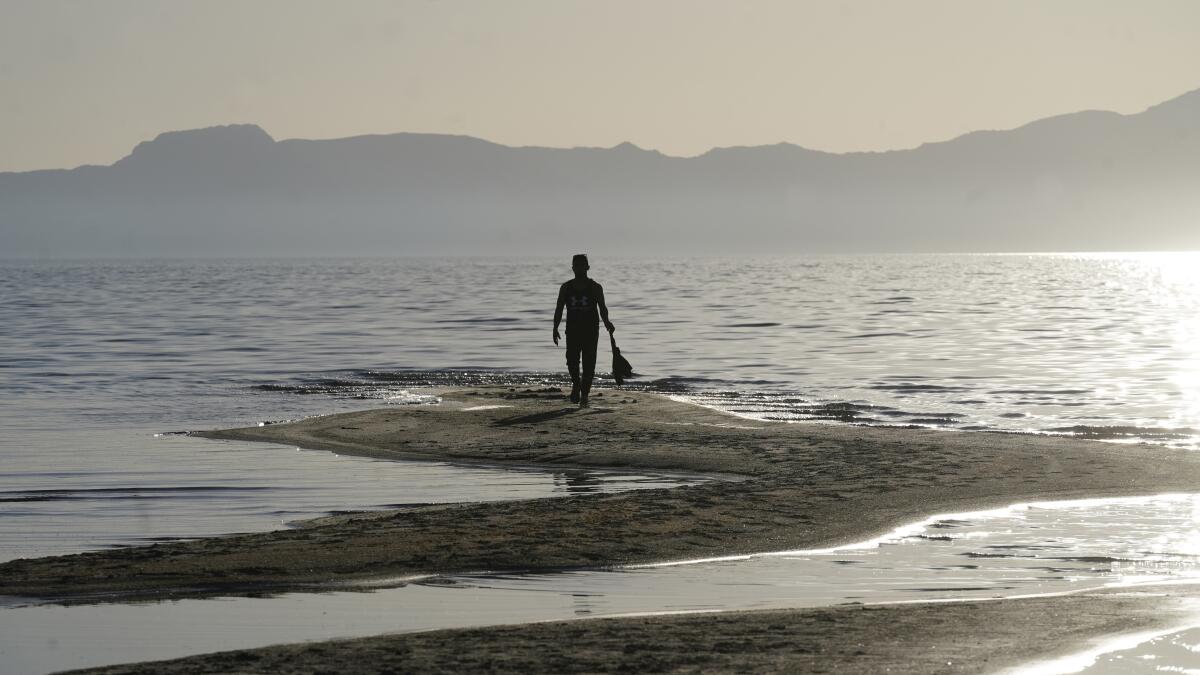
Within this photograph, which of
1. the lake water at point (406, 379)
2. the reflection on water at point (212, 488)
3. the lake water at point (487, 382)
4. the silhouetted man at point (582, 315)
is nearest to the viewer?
the lake water at point (487, 382)

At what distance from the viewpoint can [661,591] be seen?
31.4 feet

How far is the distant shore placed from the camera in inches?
377

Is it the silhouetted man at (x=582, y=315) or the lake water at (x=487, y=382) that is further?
the silhouetted man at (x=582, y=315)

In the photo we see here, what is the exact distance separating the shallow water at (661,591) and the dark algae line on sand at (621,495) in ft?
1.46

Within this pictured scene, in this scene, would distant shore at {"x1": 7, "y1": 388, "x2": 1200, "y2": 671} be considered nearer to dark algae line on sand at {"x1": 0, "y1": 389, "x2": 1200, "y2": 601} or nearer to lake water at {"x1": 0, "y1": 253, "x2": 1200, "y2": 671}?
dark algae line on sand at {"x1": 0, "y1": 389, "x2": 1200, "y2": 601}

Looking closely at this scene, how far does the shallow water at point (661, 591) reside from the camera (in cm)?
834

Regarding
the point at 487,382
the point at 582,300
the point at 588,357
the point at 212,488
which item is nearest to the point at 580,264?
the point at 582,300

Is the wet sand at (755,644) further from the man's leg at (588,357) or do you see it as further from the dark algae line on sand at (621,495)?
the man's leg at (588,357)

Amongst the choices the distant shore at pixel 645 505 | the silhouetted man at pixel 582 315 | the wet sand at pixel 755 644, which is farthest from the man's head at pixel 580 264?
the wet sand at pixel 755 644

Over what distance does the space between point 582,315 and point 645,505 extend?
8.28 metres

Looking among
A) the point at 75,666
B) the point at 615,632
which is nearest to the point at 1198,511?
the point at 615,632

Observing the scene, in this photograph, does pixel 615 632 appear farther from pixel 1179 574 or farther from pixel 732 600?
pixel 1179 574

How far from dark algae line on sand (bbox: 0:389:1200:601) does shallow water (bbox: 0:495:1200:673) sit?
0.44 m

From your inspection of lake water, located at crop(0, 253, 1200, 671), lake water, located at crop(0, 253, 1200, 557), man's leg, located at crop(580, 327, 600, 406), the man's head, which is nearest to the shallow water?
lake water, located at crop(0, 253, 1200, 671)
